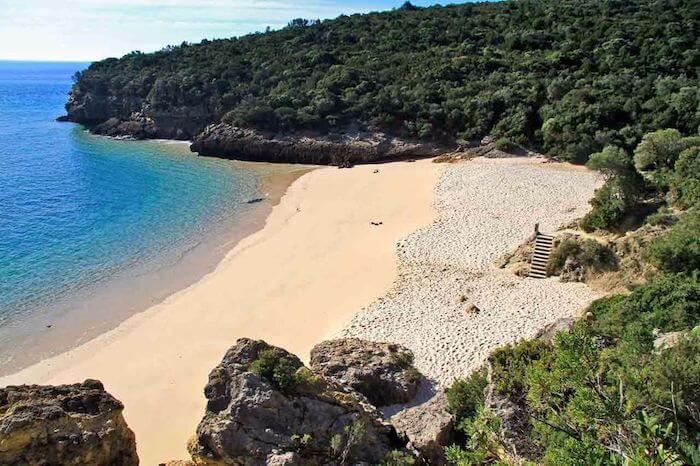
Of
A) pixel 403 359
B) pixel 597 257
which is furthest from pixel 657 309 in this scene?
pixel 597 257

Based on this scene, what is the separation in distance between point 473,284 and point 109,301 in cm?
1490

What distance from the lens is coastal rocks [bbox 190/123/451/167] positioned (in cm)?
4506

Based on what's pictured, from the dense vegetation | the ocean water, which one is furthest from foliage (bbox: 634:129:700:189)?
the ocean water

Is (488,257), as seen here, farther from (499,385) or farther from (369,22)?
(369,22)

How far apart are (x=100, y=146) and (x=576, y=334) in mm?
58179

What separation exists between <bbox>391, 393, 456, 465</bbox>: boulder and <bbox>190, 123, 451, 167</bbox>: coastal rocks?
34.3 m

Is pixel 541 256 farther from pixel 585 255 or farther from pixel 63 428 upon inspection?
pixel 63 428

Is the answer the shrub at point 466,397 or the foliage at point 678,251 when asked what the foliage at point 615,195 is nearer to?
the foliage at point 678,251

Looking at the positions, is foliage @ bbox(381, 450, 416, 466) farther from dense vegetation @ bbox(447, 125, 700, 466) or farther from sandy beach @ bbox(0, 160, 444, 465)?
A: sandy beach @ bbox(0, 160, 444, 465)

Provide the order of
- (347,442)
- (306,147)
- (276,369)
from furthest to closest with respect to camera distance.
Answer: (306,147) → (276,369) → (347,442)

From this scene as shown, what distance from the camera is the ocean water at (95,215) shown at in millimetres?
23703

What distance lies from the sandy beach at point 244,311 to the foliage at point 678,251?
370 inches

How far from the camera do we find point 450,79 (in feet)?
171

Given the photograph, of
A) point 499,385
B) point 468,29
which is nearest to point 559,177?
point 499,385
